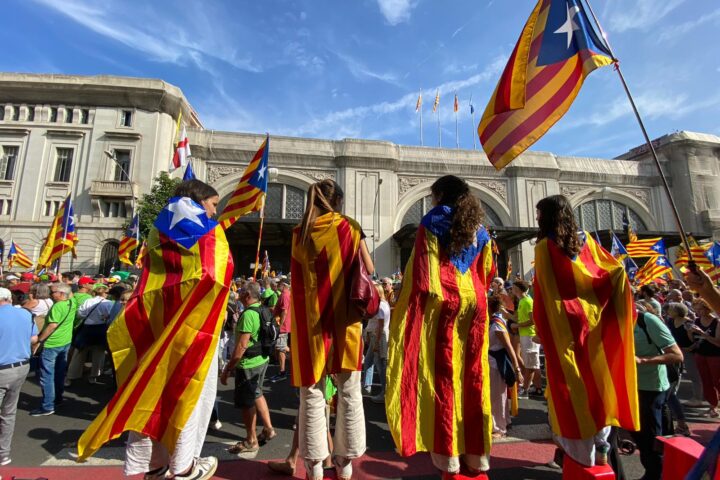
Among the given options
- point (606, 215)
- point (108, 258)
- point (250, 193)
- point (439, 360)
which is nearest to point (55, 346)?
point (250, 193)

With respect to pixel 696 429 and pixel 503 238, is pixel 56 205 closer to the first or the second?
pixel 503 238

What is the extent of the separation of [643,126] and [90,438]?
3930 mm

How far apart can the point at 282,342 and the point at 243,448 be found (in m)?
3.78

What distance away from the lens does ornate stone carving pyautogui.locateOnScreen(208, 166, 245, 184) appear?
24.6m

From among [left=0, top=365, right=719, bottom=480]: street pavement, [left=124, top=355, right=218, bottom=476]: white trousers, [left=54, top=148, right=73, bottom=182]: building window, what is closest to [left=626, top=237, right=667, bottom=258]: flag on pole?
[left=0, top=365, right=719, bottom=480]: street pavement

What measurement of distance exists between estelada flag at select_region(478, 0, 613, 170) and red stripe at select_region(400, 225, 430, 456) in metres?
1.59

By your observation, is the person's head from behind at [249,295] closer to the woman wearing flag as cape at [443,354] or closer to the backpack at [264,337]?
the backpack at [264,337]

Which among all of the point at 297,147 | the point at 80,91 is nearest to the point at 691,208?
the point at 297,147

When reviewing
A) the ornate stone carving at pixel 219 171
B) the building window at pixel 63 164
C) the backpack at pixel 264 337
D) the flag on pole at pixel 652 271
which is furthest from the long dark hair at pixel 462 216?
the building window at pixel 63 164

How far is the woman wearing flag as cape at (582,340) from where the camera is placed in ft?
8.11

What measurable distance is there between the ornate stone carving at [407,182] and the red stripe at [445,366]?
24.0 meters

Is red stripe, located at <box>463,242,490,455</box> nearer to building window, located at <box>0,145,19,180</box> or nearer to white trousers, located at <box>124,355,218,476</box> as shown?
white trousers, located at <box>124,355,218,476</box>

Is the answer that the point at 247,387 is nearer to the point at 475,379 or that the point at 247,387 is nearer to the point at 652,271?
the point at 475,379

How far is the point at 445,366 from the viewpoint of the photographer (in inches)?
98.0
